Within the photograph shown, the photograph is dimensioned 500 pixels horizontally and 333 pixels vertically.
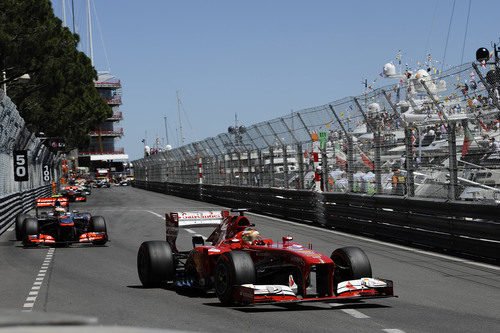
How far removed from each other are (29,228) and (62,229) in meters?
0.64

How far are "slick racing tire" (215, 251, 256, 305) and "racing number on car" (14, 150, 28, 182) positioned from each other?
2005 centimetres

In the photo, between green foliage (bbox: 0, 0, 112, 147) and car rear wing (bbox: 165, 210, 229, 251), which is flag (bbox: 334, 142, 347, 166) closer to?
car rear wing (bbox: 165, 210, 229, 251)

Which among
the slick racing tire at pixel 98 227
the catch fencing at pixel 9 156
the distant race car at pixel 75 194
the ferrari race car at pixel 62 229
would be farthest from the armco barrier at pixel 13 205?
the slick racing tire at pixel 98 227

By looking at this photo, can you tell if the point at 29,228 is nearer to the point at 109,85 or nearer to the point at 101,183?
the point at 101,183

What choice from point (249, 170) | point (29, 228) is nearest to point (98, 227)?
point (29, 228)

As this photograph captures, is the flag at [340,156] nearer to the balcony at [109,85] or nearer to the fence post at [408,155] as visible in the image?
the fence post at [408,155]

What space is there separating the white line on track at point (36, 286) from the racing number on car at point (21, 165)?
1235 centimetres

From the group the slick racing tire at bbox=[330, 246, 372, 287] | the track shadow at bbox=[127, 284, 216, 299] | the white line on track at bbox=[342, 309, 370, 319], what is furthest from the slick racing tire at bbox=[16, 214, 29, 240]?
the white line on track at bbox=[342, 309, 370, 319]

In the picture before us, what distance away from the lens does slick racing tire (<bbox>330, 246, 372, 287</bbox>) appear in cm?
830

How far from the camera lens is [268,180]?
2667cm

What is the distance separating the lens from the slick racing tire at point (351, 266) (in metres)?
8.30

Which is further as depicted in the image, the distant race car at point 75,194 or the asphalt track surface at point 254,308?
the distant race car at point 75,194

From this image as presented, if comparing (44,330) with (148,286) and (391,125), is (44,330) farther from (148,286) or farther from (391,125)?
(391,125)

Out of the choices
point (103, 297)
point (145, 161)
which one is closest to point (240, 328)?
point (103, 297)
